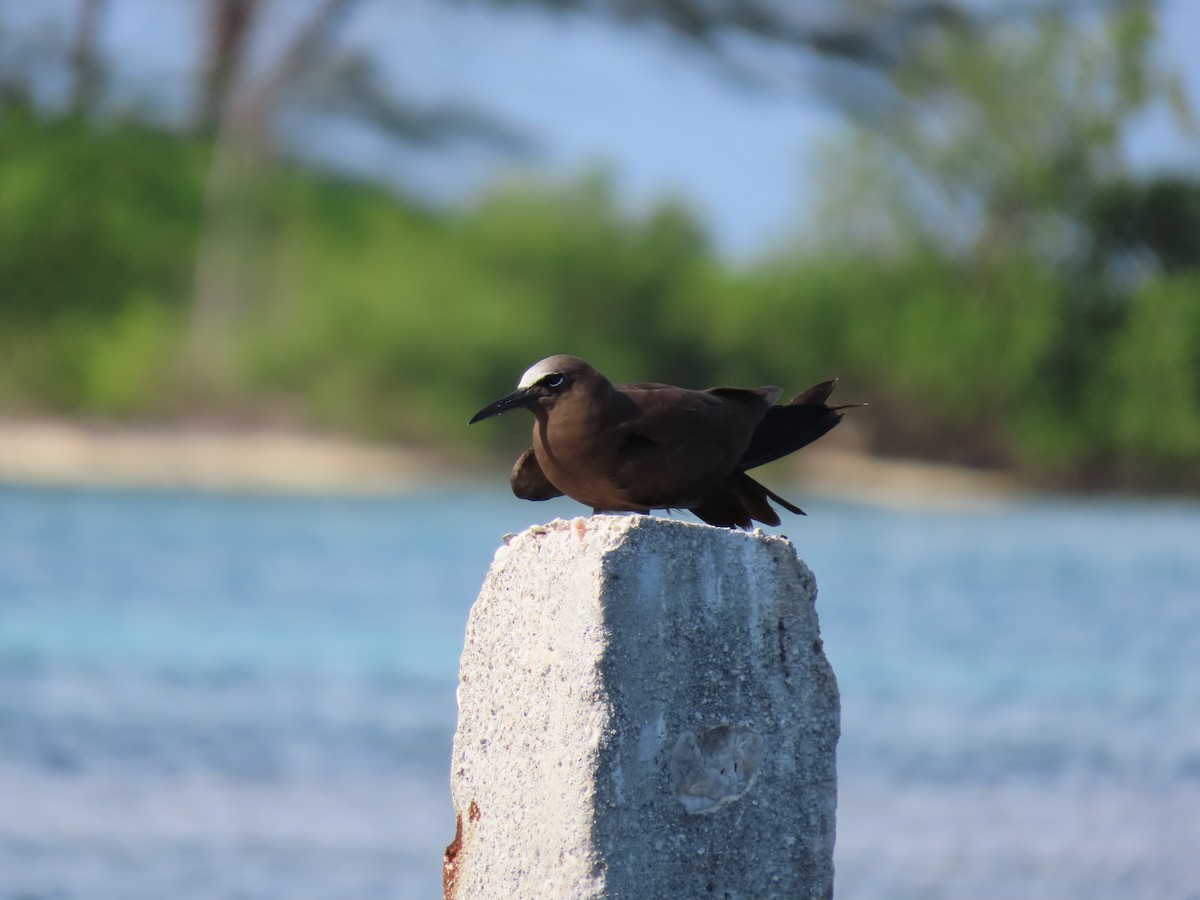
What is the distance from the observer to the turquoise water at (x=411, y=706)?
5949mm

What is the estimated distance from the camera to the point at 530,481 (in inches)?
115

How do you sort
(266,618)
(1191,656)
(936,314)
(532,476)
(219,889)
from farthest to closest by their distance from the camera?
(936,314) → (266,618) → (1191,656) → (219,889) → (532,476)

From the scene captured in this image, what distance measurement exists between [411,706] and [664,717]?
6.48 metres

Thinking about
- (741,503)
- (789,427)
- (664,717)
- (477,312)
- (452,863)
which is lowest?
(452,863)

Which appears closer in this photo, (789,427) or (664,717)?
(664,717)

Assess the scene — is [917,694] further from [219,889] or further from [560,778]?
[560,778]

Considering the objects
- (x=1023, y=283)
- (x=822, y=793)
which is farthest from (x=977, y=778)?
(x=1023, y=283)

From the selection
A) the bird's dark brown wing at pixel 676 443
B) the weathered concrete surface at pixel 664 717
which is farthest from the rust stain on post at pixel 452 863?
the bird's dark brown wing at pixel 676 443

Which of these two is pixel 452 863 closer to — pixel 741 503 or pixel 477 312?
pixel 741 503

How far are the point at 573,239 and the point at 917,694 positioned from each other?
1610cm

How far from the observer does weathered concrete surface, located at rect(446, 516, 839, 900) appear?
268 centimetres

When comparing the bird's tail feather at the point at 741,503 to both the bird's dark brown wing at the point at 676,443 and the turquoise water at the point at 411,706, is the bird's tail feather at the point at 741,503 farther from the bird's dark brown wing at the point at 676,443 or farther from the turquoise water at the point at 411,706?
the turquoise water at the point at 411,706

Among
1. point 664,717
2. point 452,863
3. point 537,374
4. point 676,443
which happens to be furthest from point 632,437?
point 452,863

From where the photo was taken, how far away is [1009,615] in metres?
12.5
